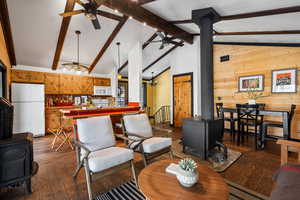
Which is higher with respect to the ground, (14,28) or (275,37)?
(14,28)

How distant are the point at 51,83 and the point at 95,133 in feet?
15.1

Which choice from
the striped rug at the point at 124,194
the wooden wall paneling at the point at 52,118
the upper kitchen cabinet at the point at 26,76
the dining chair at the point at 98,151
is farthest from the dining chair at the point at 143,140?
the upper kitchen cabinet at the point at 26,76

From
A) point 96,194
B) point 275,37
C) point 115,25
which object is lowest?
point 96,194

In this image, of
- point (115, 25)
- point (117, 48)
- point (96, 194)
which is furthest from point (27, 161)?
point (117, 48)

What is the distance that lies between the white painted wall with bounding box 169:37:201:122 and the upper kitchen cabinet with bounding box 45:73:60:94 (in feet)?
15.7

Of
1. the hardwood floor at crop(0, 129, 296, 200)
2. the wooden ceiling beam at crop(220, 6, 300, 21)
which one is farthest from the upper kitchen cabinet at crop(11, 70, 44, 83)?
the wooden ceiling beam at crop(220, 6, 300, 21)

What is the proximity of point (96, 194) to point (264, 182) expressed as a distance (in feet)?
7.72

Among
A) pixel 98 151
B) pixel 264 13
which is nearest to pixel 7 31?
pixel 98 151

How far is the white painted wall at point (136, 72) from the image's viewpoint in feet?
17.1

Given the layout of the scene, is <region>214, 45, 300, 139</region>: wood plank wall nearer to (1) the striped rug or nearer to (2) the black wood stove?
(1) the striped rug

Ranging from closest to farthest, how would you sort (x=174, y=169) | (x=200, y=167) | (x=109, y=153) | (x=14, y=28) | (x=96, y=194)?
1. (x=174, y=169)
2. (x=200, y=167)
3. (x=96, y=194)
4. (x=109, y=153)
5. (x=14, y=28)

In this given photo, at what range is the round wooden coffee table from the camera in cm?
113

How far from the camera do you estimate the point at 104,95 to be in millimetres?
6965

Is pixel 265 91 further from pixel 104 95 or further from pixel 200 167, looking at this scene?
pixel 104 95
